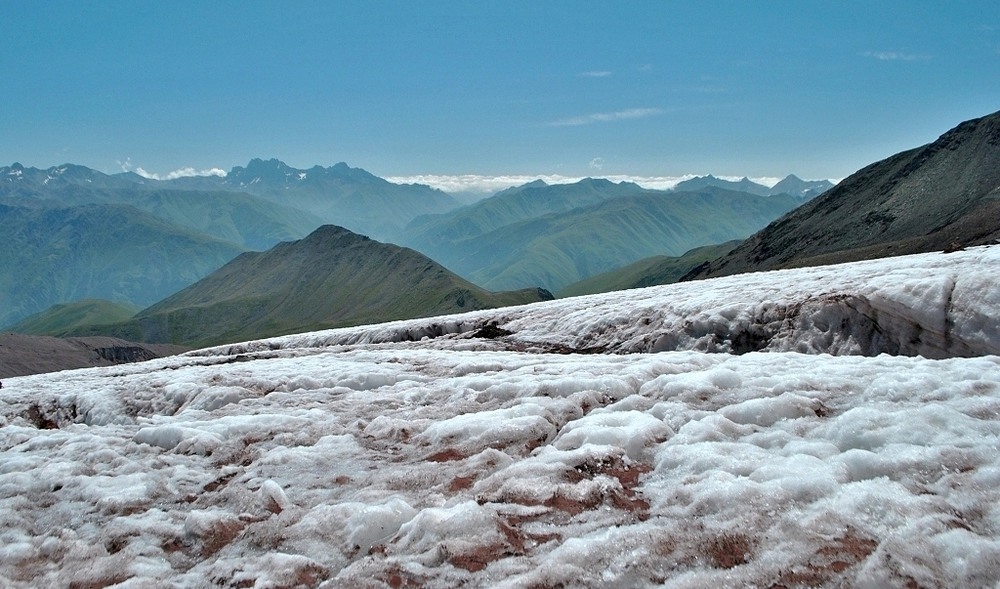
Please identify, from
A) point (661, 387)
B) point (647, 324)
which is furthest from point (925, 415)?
point (647, 324)

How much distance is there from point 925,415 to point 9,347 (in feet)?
817

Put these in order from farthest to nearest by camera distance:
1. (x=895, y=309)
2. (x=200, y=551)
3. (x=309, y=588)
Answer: (x=895, y=309), (x=200, y=551), (x=309, y=588)

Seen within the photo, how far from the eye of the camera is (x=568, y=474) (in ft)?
28.8

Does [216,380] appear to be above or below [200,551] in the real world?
above

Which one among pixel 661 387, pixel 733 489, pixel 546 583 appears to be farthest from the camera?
pixel 661 387

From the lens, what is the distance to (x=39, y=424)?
17.0 m

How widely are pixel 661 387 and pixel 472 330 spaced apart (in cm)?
1773

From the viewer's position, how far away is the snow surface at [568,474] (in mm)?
6316

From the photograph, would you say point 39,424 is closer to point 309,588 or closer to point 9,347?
point 309,588

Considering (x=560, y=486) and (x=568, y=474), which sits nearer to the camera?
(x=560, y=486)

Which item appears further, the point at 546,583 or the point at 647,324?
the point at 647,324

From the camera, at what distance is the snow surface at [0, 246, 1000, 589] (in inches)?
249

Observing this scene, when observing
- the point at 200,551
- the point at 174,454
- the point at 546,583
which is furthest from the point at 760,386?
the point at 174,454

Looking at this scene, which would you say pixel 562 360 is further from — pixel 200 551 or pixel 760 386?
pixel 200 551
